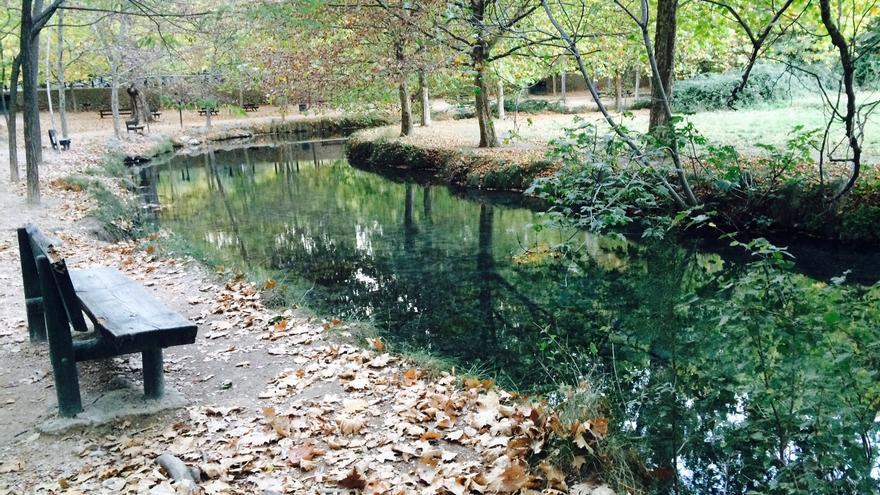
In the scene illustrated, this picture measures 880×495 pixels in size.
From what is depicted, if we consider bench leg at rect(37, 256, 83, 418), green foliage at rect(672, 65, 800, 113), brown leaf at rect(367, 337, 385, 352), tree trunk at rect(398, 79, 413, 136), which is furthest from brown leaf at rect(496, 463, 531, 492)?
green foliage at rect(672, 65, 800, 113)

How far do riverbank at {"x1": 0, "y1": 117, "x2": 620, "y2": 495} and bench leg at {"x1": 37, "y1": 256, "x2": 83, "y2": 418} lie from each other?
209 millimetres

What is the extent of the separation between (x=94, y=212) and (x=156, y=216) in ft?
11.4

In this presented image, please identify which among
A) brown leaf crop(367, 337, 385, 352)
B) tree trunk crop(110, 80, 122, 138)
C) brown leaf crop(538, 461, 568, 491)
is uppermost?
tree trunk crop(110, 80, 122, 138)

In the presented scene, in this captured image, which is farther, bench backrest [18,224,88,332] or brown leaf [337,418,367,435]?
brown leaf [337,418,367,435]

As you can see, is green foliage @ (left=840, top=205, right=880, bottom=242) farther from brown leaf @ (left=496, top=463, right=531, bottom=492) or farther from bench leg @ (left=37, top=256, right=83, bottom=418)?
bench leg @ (left=37, top=256, right=83, bottom=418)

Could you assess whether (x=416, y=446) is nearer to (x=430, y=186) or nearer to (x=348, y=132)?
(x=430, y=186)

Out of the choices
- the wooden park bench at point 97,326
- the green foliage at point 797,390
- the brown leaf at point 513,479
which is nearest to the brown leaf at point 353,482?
the brown leaf at point 513,479

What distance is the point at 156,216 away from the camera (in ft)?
54.6

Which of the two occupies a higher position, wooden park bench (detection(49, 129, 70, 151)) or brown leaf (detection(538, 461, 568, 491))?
wooden park bench (detection(49, 129, 70, 151))

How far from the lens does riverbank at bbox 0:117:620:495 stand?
3.98 meters

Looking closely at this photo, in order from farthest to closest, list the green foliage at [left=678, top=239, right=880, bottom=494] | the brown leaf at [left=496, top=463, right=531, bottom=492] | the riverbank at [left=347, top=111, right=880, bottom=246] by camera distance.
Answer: the riverbank at [left=347, top=111, right=880, bottom=246] → the green foliage at [left=678, top=239, right=880, bottom=494] → the brown leaf at [left=496, top=463, right=531, bottom=492]

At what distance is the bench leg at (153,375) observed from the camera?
4801 mm

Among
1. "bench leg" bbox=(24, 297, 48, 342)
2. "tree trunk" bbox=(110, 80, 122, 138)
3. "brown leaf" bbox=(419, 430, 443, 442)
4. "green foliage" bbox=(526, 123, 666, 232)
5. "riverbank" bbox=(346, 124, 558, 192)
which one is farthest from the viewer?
"tree trunk" bbox=(110, 80, 122, 138)

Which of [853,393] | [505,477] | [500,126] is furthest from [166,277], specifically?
[500,126]
